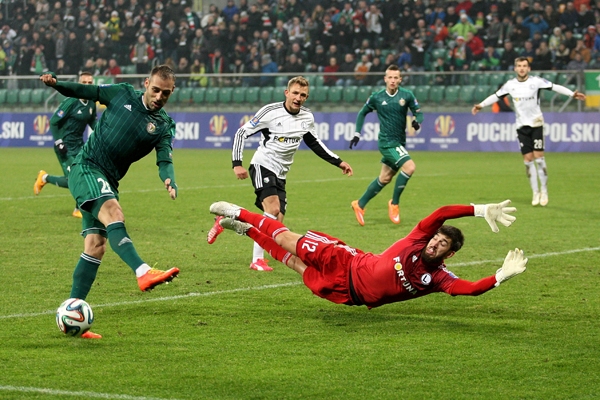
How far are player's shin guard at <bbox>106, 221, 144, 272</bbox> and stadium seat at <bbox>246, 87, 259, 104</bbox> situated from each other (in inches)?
957

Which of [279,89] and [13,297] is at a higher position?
[279,89]

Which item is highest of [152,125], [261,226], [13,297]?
[152,125]

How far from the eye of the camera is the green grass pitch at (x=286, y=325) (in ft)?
17.0

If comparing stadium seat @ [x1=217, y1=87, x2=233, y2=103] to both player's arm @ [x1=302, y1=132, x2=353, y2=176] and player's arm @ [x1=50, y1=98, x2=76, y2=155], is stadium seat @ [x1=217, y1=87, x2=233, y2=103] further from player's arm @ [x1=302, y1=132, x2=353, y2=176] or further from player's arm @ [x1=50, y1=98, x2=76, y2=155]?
player's arm @ [x1=302, y1=132, x2=353, y2=176]

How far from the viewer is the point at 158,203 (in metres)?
15.5

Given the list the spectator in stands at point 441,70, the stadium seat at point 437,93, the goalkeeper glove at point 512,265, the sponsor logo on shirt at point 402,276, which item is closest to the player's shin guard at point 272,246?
the sponsor logo on shirt at point 402,276

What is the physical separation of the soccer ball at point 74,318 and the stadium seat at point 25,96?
2703cm

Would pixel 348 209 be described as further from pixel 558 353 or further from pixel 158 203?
pixel 558 353

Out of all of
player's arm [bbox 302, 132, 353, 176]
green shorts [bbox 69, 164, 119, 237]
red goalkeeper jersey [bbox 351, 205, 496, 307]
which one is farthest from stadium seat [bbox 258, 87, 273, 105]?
red goalkeeper jersey [bbox 351, 205, 496, 307]

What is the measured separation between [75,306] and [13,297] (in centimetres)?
173

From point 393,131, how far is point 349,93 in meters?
15.8

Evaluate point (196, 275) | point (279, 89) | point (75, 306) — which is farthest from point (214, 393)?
point (279, 89)

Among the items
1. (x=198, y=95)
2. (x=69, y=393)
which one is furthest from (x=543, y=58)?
(x=69, y=393)

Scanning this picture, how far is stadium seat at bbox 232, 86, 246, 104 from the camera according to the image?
30.6 metres
